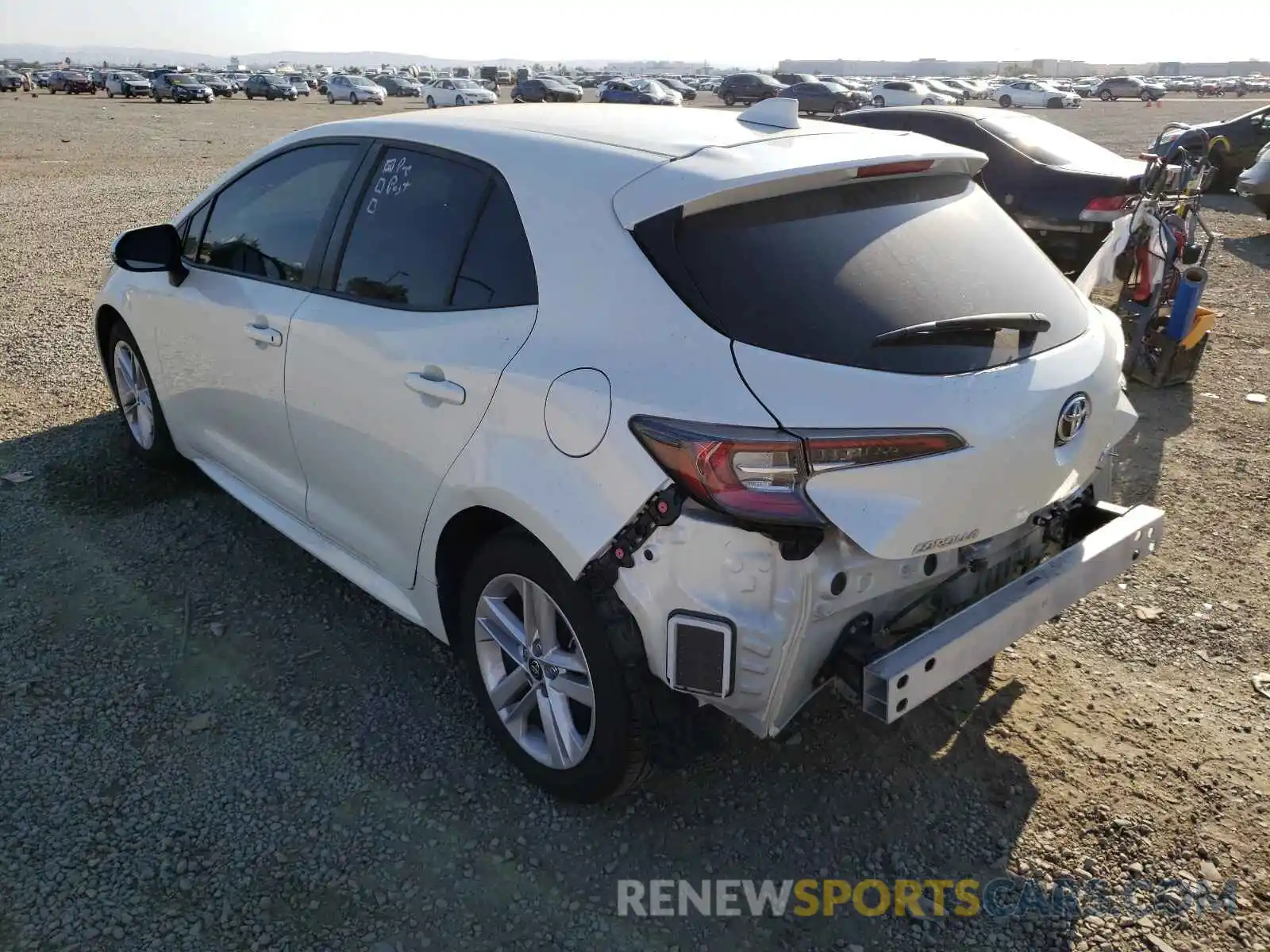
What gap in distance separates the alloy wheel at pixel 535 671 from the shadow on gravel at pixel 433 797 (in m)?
0.20

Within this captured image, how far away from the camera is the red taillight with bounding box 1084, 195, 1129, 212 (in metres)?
7.56

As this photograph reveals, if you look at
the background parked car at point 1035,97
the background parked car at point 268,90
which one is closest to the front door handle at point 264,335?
the background parked car at point 1035,97

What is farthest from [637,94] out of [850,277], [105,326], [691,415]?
[691,415]

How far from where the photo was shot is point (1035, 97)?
5250 cm

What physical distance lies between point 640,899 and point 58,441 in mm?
4434

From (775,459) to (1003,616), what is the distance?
0.85 meters

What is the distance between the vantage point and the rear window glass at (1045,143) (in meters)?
7.87

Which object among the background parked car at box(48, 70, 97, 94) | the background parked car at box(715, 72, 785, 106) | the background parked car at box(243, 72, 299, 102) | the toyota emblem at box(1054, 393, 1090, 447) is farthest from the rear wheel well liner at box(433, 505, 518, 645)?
the background parked car at box(48, 70, 97, 94)

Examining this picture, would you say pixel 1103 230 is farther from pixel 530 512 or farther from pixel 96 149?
pixel 96 149

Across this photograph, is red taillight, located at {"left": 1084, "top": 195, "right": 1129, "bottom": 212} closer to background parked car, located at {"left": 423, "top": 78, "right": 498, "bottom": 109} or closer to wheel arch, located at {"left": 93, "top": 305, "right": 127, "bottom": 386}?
wheel arch, located at {"left": 93, "top": 305, "right": 127, "bottom": 386}

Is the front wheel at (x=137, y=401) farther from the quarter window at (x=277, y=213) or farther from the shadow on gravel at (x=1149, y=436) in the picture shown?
the shadow on gravel at (x=1149, y=436)

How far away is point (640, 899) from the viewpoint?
8.38 ft

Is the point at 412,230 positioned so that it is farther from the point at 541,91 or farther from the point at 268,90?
the point at 268,90

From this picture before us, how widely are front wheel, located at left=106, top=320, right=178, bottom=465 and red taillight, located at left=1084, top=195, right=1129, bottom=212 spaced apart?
22.3ft
